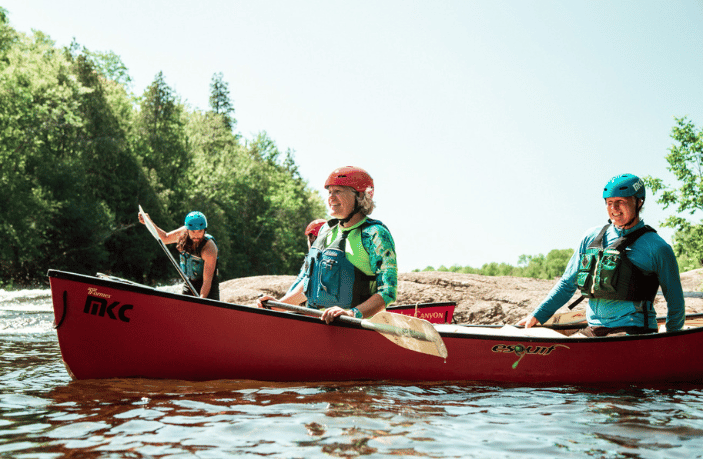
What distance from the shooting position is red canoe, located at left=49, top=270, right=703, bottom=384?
4570 mm

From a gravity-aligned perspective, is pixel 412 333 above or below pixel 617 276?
below

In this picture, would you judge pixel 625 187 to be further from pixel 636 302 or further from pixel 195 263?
pixel 195 263

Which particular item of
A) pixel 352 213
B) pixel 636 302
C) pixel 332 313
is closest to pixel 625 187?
pixel 636 302

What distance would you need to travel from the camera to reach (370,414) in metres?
3.77

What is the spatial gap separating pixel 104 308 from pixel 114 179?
28.0 meters

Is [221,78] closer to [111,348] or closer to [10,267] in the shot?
[10,267]

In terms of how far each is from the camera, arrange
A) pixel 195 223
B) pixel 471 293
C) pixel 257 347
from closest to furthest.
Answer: pixel 257 347 < pixel 195 223 < pixel 471 293

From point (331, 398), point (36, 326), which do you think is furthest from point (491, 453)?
point (36, 326)

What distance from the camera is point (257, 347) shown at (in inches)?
186

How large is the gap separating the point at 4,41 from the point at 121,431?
91.3ft

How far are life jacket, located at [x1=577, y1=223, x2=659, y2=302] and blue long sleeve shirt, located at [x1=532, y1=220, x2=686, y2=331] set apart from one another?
0.04 meters

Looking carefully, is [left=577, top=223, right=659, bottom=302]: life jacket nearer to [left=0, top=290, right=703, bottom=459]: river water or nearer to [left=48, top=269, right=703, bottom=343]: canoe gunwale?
[left=48, top=269, right=703, bottom=343]: canoe gunwale

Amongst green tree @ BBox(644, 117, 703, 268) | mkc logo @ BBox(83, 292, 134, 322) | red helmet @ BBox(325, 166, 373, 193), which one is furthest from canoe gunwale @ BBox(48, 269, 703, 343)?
green tree @ BBox(644, 117, 703, 268)

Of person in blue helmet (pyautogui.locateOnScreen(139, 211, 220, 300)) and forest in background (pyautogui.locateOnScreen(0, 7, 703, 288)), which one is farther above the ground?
forest in background (pyautogui.locateOnScreen(0, 7, 703, 288))
